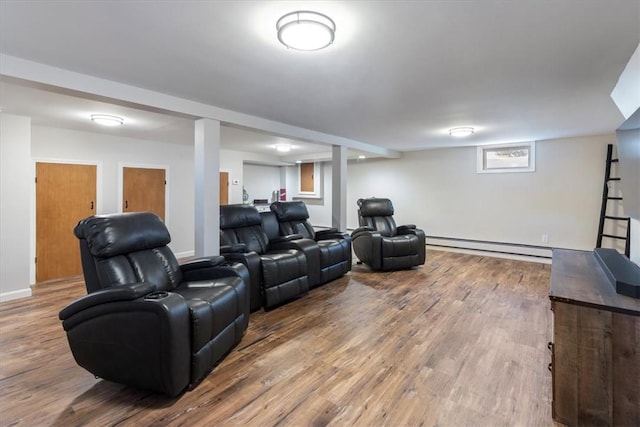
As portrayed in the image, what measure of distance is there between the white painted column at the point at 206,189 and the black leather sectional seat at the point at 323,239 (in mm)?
1360

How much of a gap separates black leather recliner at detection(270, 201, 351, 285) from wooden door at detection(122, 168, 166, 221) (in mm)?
2460

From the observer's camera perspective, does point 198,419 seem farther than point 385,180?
No

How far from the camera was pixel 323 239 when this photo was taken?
4.81 meters

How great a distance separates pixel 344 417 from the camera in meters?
1.77

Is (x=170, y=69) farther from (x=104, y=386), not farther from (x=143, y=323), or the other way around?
(x=104, y=386)

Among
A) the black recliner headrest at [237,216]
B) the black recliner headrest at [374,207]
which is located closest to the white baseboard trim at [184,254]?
the black recliner headrest at [237,216]

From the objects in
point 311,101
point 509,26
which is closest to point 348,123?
point 311,101

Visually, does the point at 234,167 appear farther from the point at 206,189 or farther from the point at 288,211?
the point at 206,189

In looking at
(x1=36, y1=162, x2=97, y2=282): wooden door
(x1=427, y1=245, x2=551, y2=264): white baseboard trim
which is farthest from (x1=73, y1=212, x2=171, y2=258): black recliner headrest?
(x1=427, y1=245, x2=551, y2=264): white baseboard trim

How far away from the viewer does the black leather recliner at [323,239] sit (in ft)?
14.1

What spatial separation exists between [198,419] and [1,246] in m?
3.72

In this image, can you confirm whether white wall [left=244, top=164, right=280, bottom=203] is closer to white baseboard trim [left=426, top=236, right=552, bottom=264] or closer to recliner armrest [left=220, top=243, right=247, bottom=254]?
white baseboard trim [left=426, top=236, right=552, bottom=264]

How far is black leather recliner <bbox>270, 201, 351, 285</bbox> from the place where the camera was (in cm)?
429

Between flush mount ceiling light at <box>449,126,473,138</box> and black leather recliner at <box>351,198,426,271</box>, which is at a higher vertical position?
flush mount ceiling light at <box>449,126,473,138</box>
